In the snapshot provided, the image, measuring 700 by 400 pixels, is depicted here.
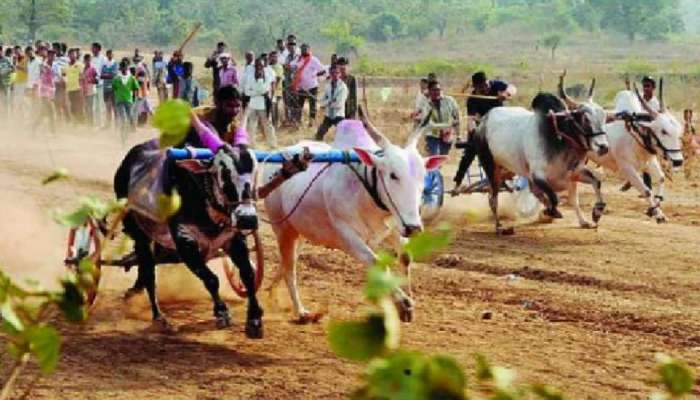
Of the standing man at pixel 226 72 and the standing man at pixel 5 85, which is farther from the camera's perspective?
the standing man at pixel 5 85

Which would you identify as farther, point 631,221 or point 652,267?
point 631,221

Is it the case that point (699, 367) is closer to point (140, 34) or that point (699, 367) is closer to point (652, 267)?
point (652, 267)

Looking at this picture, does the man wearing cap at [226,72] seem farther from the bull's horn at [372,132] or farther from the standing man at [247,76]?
the bull's horn at [372,132]

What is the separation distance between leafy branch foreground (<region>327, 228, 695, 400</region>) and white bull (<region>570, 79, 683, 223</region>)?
12209mm

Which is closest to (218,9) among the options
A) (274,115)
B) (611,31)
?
(611,31)

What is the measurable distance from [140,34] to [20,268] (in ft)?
189

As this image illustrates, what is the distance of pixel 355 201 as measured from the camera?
8.32 meters

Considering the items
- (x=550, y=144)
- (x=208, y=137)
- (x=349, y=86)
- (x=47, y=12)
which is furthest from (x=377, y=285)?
(x=47, y=12)

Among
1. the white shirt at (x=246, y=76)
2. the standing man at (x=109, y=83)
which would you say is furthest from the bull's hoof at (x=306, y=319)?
the standing man at (x=109, y=83)

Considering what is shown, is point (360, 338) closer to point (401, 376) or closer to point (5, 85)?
point (401, 376)

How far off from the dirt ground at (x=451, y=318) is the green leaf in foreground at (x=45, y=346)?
4632 mm

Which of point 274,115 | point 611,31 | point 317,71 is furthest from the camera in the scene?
point 611,31

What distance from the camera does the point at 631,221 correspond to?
588 inches

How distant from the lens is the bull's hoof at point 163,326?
8.59 metres
